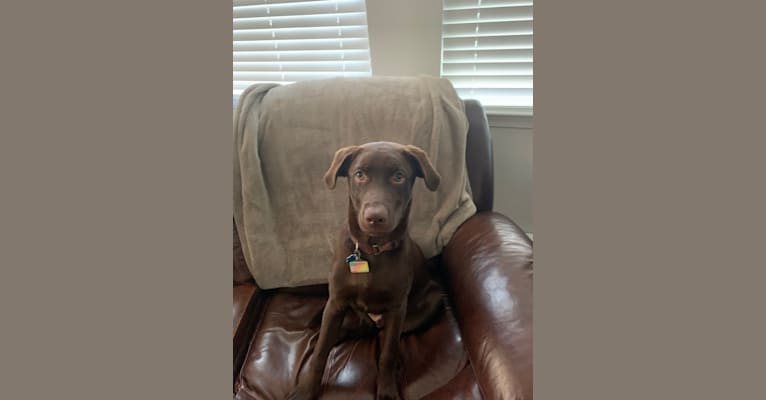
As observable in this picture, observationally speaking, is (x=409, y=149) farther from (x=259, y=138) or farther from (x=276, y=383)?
(x=276, y=383)

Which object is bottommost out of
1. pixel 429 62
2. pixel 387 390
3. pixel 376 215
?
pixel 387 390

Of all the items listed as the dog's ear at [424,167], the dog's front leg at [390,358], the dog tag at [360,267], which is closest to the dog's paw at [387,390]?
the dog's front leg at [390,358]

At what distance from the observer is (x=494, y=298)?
114 cm

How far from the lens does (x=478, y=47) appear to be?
1.70 meters

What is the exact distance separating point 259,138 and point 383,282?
0.72 meters

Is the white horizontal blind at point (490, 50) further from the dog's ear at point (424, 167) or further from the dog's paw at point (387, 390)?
the dog's paw at point (387, 390)

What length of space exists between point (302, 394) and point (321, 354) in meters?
0.12

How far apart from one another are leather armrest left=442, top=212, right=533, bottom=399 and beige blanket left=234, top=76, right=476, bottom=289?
0.14m

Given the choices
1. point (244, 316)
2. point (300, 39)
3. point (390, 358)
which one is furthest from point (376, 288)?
point (300, 39)

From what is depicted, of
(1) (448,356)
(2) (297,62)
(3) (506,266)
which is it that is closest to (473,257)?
(3) (506,266)

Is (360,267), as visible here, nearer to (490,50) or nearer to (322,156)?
(322,156)

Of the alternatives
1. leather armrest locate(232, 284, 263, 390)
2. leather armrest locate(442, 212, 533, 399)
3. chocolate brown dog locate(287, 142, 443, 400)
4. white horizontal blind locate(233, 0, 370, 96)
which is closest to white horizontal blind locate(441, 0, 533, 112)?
white horizontal blind locate(233, 0, 370, 96)

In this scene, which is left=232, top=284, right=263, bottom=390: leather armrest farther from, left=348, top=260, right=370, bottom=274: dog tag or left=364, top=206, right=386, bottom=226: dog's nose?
left=364, top=206, right=386, bottom=226: dog's nose

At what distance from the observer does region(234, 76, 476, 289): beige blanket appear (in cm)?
150
